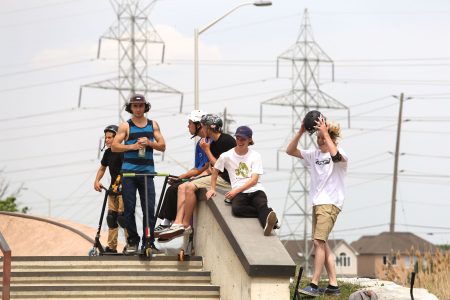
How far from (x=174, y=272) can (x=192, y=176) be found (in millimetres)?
1593

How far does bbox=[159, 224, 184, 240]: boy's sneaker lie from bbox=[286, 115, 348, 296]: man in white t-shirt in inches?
69.1

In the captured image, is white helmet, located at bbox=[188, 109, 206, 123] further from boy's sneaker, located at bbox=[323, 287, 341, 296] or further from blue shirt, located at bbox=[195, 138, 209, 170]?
boy's sneaker, located at bbox=[323, 287, 341, 296]

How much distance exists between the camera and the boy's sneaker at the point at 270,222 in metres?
11.3

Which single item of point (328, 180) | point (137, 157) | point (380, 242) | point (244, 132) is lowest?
point (328, 180)

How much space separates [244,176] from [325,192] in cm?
96

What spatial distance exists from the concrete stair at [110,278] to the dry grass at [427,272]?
3.21 meters

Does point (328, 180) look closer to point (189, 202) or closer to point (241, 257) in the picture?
point (241, 257)

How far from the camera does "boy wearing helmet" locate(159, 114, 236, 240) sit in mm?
12727

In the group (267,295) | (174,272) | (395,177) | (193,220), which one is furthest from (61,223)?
(395,177)

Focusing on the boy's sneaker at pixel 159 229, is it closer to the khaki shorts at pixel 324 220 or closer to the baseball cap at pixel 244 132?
the baseball cap at pixel 244 132

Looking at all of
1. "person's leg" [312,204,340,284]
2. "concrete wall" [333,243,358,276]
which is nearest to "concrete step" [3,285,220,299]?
"person's leg" [312,204,340,284]

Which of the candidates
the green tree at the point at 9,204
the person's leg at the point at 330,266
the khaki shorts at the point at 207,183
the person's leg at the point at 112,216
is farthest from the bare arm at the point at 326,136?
the green tree at the point at 9,204

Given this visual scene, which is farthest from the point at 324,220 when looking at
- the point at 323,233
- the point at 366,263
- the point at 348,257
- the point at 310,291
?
the point at 348,257

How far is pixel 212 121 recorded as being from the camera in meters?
12.7
